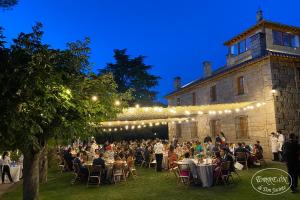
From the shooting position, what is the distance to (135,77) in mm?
33844

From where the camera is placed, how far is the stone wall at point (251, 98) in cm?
1593

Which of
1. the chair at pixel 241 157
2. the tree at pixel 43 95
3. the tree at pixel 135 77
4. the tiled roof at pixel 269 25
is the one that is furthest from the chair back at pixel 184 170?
the tree at pixel 135 77

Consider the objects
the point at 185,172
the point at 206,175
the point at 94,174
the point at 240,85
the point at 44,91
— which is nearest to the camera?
the point at 44,91

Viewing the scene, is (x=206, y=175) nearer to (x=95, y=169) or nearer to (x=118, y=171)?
(x=118, y=171)

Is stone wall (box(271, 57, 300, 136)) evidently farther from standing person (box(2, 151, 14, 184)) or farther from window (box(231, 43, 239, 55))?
standing person (box(2, 151, 14, 184))

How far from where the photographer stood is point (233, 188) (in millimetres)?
8602

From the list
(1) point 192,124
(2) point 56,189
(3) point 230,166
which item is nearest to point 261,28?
(1) point 192,124

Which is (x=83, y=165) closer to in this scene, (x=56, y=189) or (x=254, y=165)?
(x=56, y=189)

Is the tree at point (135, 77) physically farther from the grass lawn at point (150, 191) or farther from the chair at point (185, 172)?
the chair at point (185, 172)

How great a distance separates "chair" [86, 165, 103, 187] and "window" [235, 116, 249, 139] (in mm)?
10695

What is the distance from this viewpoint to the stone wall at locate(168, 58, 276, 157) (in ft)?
52.3

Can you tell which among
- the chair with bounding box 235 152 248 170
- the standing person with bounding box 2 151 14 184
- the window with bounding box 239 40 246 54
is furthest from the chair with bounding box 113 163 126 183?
the window with bounding box 239 40 246 54

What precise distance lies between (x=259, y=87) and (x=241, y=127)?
10.1 ft

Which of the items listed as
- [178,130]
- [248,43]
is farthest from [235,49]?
[178,130]
